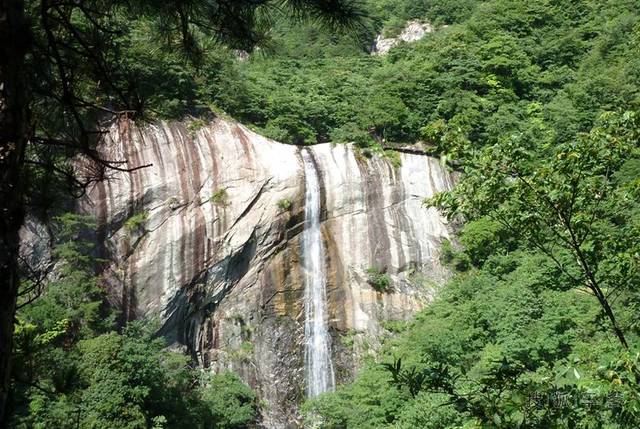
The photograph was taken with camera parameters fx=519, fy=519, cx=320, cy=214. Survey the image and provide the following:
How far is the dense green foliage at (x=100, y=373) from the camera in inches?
334

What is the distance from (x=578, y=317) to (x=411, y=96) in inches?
454

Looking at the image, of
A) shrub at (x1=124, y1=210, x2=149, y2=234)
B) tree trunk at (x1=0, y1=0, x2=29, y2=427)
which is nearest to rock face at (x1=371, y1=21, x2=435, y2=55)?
shrub at (x1=124, y1=210, x2=149, y2=234)

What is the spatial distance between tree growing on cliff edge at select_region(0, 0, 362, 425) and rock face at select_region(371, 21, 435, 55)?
30276mm

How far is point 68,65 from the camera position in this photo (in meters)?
2.62

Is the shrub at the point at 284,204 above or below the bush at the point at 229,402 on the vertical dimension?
above

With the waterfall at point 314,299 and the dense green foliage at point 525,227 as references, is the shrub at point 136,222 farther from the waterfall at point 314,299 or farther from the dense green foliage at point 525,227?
the dense green foliage at point 525,227

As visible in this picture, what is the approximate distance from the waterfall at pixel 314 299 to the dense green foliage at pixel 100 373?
1.92 m

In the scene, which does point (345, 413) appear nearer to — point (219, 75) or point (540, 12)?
point (219, 75)

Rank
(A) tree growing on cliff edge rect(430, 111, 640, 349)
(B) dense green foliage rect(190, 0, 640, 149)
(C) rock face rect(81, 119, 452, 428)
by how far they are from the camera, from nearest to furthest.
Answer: (A) tree growing on cliff edge rect(430, 111, 640, 349)
(C) rock face rect(81, 119, 452, 428)
(B) dense green foliage rect(190, 0, 640, 149)

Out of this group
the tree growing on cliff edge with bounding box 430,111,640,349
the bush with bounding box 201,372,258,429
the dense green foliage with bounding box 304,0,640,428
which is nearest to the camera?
the dense green foliage with bounding box 304,0,640,428

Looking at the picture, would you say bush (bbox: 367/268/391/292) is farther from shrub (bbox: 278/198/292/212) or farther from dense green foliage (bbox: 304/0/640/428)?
shrub (bbox: 278/198/292/212)

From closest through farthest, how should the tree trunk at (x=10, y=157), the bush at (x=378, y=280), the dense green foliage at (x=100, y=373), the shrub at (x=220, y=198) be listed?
the tree trunk at (x=10, y=157), the dense green foliage at (x=100, y=373), the shrub at (x=220, y=198), the bush at (x=378, y=280)

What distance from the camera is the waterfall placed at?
14164 mm

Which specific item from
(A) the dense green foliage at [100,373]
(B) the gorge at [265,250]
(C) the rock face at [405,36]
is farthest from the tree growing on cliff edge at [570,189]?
(C) the rock face at [405,36]
